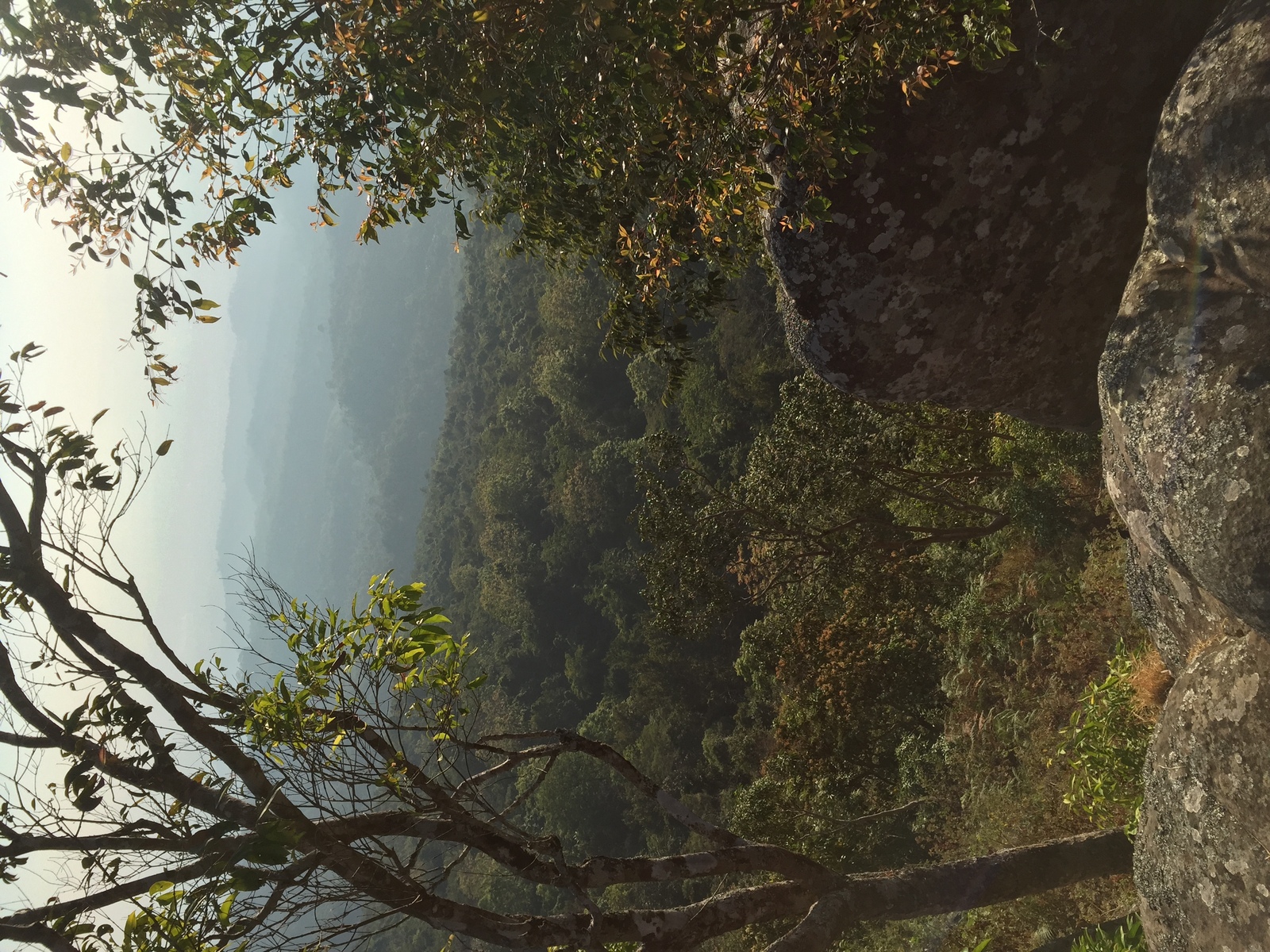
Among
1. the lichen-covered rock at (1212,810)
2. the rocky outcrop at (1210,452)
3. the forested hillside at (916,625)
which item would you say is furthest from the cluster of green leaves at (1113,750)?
the rocky outcrop at (1210,452)

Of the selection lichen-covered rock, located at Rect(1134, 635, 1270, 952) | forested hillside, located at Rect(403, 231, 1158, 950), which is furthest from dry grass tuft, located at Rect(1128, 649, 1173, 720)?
lichen-covered rock, located at Rect(1134, 635, 1270, 952)

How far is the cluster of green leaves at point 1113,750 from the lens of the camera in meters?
6.77

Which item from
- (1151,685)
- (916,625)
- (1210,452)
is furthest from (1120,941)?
(916,625)

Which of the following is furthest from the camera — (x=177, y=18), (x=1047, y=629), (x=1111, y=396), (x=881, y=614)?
(x=881, y=614)

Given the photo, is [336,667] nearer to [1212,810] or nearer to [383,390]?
[1212,810]

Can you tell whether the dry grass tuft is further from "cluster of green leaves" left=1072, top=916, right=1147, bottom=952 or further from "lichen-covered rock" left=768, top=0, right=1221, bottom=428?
"lichen-covered rock" left=768, top=0, right=1221, bottom=428

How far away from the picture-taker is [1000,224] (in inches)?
202

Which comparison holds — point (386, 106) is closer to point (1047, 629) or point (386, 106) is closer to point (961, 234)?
point (961, 234)

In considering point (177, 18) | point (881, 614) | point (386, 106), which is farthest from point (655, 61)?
point (881, 614)

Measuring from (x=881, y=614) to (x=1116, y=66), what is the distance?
1008 centimetres

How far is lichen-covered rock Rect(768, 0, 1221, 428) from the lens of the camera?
15.5 ft

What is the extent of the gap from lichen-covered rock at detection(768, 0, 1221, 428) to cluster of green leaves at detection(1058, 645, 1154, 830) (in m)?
3.40

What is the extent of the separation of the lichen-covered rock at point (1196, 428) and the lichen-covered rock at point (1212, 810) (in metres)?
0.41

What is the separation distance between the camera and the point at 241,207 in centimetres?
454
